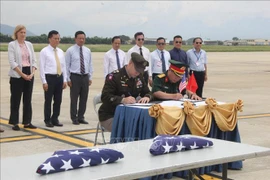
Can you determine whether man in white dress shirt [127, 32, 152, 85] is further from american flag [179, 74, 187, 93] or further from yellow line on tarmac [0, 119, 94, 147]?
american flag [179, 74, 187, 93]

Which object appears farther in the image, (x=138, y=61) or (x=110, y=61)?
(x=110, y=61)

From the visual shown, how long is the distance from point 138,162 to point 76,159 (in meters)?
0.48

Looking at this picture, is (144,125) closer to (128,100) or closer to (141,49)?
(128,100)

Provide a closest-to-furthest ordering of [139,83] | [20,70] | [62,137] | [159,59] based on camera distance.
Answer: [139,83], [62,137], [20,70], [159,59]

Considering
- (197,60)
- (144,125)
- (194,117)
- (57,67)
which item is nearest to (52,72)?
(57,67)

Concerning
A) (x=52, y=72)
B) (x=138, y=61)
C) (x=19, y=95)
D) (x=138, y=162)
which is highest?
(x=138, y=61)

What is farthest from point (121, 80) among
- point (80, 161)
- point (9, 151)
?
Answer: point (80, 161)

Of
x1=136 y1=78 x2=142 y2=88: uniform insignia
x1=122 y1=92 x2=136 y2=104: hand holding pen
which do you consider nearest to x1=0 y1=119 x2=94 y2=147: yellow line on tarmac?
x1=136 y1=78 x2=142 y2=88: uniform insignia

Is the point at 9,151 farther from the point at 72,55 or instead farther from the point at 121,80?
the point at 72,55

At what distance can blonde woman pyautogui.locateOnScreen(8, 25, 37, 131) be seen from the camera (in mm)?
8781

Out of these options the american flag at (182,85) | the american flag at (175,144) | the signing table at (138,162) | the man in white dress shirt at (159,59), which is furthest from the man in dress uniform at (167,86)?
the man in white dress shirt at (159,59)

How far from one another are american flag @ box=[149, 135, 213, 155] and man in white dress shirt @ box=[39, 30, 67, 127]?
5414 millimetres

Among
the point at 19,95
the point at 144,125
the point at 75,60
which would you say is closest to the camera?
the point at 144,125

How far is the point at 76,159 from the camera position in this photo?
133 inches
